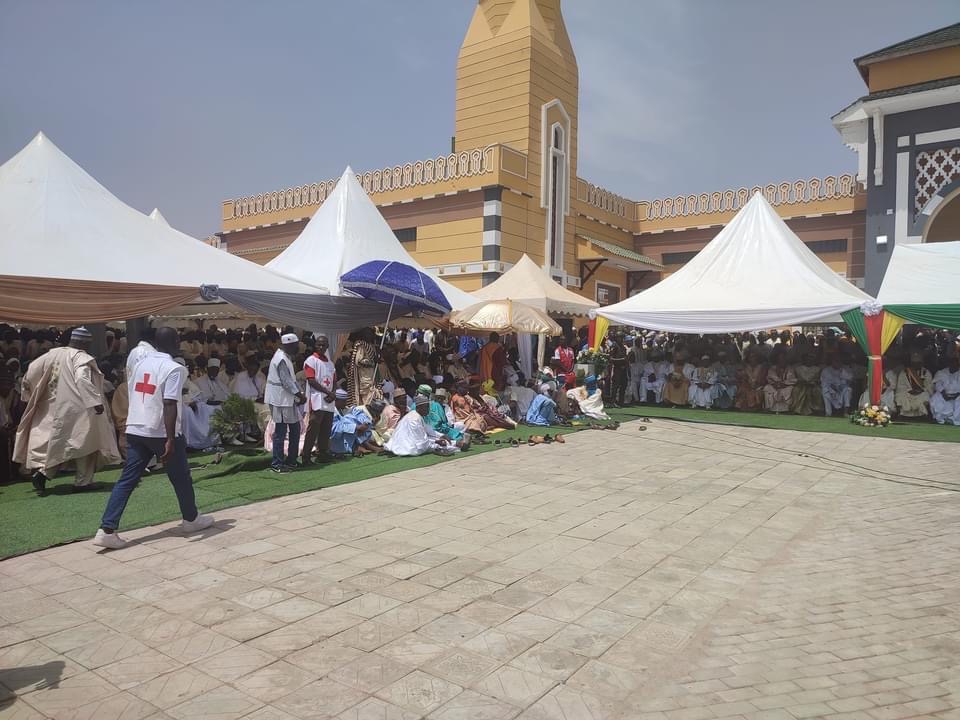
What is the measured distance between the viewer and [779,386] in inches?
558

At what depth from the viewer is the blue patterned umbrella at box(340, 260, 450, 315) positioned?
951cm

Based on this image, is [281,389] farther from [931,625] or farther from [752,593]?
[931,625]

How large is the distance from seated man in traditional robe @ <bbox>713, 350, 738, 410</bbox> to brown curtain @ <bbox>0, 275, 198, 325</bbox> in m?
11.2

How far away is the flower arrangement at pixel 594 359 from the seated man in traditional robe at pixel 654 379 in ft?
6.46

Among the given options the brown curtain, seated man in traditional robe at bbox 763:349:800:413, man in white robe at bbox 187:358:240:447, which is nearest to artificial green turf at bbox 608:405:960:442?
seated man in traditional robe at bbox 763:349:800:413

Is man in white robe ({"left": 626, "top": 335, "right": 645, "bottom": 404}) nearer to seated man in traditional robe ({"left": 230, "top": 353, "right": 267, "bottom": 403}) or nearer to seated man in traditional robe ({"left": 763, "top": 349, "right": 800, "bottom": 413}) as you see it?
seated man in traditional robe ({"left": 763, "top": 349, "right": 800, "bottom": 413})

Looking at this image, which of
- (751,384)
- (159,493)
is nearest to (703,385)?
(751,384)

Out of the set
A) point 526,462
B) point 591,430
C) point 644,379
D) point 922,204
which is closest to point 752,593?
point 526,462

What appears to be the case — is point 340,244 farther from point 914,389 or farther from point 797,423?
point 914,389

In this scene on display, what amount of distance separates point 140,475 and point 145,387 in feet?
2.08

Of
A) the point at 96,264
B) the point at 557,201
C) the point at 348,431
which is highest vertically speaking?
the point at 557,201

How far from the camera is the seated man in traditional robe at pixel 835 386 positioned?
1350 cm

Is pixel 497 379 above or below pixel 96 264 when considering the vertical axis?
below

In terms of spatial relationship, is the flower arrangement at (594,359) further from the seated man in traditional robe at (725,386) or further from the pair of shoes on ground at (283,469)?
the pair of shoes on ground at (283,469)
